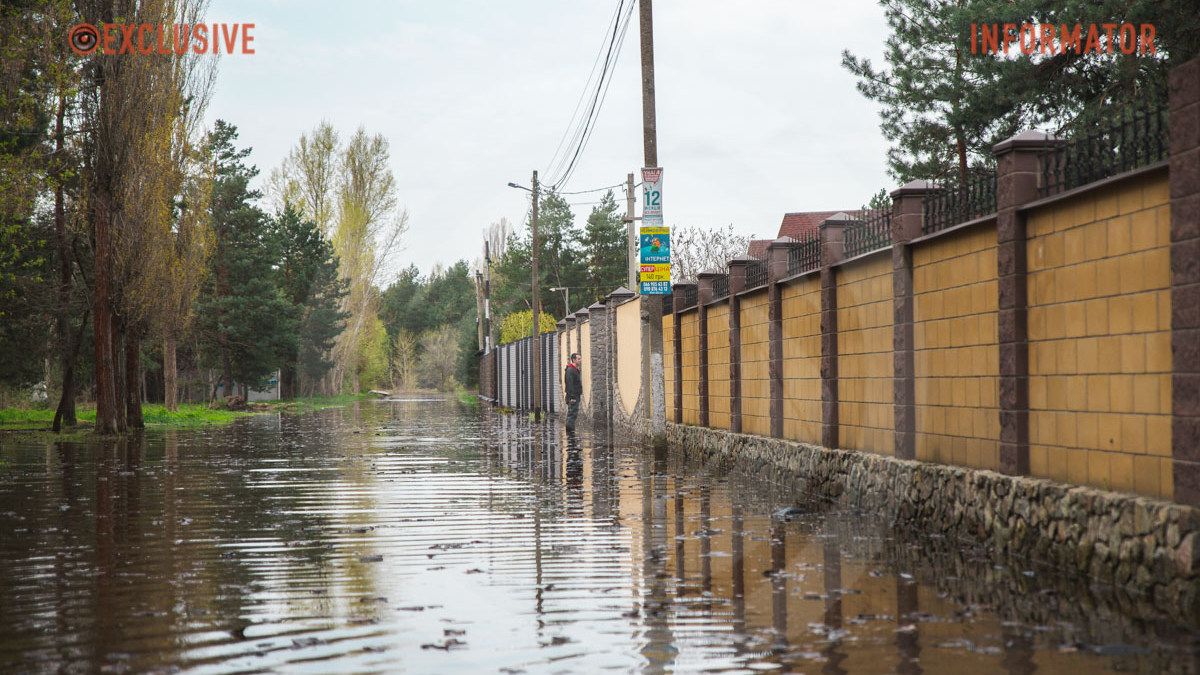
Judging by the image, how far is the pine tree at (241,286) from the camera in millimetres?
53094

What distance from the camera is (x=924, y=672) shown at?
522 cm

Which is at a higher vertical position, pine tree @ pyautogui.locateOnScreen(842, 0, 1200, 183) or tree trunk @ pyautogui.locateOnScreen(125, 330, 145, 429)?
pine tree @ pyautogui.locateOnScreen(842, 0, 1200, 183)

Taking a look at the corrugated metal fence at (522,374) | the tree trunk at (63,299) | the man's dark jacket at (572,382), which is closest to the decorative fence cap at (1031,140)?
the man's dark jacket at (572,382)

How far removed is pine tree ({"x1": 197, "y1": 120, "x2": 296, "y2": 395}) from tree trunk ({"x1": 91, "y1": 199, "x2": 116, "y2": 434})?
78.1ft

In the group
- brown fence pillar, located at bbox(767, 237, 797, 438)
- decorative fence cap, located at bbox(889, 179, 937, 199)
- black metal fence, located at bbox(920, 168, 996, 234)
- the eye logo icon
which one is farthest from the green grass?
black metal fence, located at bbox(920, 168, 996, 234)

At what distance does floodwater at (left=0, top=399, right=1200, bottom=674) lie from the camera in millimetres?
5609

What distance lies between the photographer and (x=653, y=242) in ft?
68.8

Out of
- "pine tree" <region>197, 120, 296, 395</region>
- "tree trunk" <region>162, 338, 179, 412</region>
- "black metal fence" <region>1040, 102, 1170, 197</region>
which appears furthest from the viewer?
"pine tree" <region>197, 120, 296, 395</region>

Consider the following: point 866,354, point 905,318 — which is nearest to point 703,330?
point 866,354

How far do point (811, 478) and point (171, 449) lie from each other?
46.4 ft

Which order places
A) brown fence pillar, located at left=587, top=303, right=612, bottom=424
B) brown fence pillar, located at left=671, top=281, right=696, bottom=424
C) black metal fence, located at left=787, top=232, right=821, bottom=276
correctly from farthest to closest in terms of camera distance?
brown fence pillar, located at left=587, top=303, right=612, bottom=424 < brown fence pillar, located at left=671, top=281, right=696, bottom=424 < black metal fence, located at left=787, top=232, right=821, bottom=276

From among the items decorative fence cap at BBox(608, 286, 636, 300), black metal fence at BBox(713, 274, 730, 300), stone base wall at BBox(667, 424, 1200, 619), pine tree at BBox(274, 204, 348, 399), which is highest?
pine tree at BBox(274, 204, 348, 399)

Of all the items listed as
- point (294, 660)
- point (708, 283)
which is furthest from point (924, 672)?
point (708, 283)

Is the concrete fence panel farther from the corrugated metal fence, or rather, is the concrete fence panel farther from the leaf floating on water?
the corrugated metal fence
